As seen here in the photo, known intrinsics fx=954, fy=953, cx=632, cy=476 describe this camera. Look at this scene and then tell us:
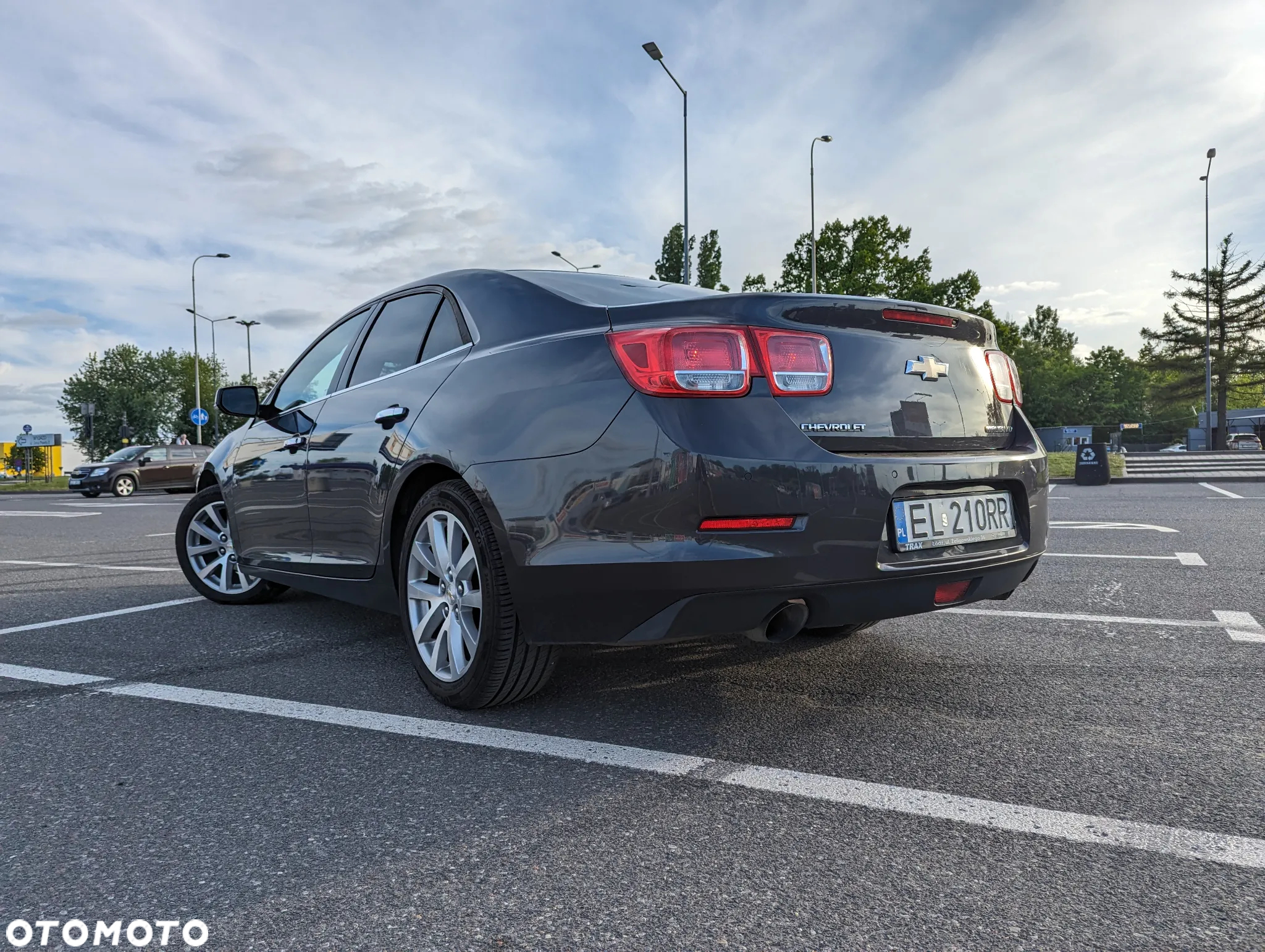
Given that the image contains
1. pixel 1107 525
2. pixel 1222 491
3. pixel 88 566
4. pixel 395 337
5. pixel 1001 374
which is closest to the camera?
pixel 1001 374

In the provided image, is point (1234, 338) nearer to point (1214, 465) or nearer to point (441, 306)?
point (1214, 465)

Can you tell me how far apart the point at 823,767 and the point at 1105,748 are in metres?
0.82

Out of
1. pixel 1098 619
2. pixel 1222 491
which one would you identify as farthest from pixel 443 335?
pixel 1222 491

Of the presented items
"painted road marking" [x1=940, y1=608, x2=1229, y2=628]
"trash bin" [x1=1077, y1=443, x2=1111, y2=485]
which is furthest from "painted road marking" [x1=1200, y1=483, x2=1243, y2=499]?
"painted road marking" [x1=940, y1=608, x2=1229, y2=628]

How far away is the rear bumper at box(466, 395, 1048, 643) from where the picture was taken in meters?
2.51

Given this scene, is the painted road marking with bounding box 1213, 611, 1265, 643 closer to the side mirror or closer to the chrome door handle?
the chrome door handle

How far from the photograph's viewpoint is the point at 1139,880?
1878 millimetres

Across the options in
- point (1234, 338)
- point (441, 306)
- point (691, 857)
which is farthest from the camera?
point (1234, 338)

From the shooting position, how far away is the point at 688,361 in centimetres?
258

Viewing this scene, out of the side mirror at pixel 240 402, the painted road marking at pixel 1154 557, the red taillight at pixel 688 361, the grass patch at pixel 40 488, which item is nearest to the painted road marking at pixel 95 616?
the side mirror at pixel 240 402

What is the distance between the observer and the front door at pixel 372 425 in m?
3.44

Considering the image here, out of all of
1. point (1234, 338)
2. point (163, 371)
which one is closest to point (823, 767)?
point (1234, 338)

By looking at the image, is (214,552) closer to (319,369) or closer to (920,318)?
(319,369)

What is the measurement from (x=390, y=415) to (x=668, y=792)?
1.79 meters
